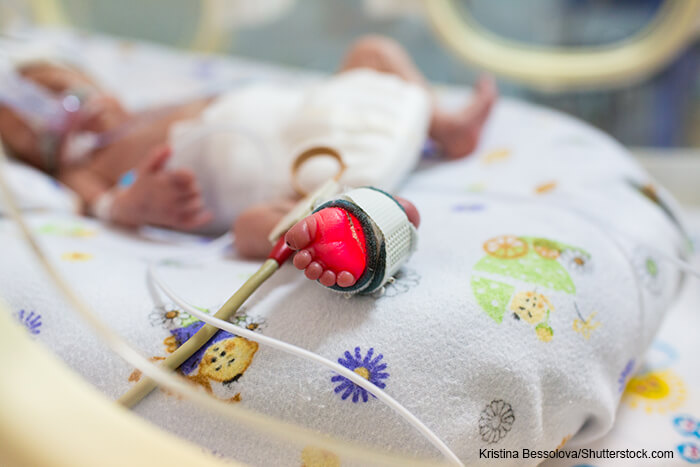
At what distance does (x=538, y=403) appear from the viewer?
492 millimetres

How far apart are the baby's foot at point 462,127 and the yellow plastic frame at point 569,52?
531 mm

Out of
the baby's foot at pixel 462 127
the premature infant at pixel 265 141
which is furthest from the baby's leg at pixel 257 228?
the baby's foot at pixel 462 127

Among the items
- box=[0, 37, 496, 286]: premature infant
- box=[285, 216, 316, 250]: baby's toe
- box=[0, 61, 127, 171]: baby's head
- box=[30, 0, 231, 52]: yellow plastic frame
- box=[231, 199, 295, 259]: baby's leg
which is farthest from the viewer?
box=[30, 0, 231, 52]: yellow plastic frame

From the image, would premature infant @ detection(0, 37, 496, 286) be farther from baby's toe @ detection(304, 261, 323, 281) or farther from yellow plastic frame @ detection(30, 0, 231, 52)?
yellow plastic frame @ detection(30, 0, 231, 52)

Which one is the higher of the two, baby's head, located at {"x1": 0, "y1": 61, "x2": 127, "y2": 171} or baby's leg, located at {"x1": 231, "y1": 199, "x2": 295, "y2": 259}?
baby's head, located at {"x1": 0, "y1": 61, "x2": 127, "y2": 171}

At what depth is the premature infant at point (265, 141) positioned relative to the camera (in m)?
0.76

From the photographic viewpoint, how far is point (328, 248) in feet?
1.52

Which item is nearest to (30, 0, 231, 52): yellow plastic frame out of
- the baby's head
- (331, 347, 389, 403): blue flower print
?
the baby's head

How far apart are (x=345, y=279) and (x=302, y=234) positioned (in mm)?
50

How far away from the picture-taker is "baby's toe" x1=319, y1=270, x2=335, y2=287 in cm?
46

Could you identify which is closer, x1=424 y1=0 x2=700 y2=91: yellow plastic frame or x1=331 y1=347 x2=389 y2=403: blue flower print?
x1=331 y1=347 x2=389 y2=403: blue flower print

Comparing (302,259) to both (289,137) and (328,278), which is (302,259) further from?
(289,137)

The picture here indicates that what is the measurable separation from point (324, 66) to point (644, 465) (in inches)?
53.1

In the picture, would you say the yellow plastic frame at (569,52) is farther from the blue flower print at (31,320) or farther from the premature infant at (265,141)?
the blue flower print at (31,320)
